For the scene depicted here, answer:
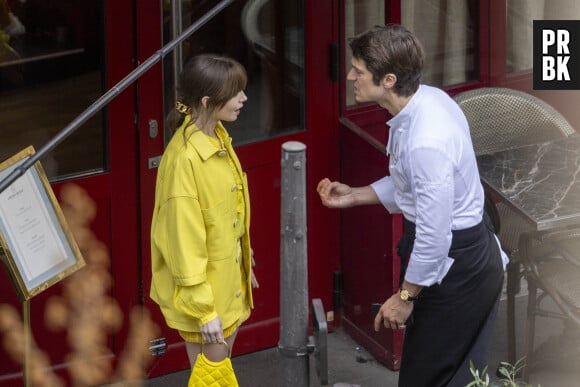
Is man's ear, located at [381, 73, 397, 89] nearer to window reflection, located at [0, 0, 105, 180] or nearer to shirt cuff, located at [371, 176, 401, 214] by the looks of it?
shirt cuff, located at [371, 176, 401, 214]

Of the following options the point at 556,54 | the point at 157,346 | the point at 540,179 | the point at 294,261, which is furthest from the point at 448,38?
the point at 294,261

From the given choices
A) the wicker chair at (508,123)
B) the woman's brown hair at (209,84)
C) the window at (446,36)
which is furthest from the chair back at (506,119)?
the woman's brown hair at (209,84)

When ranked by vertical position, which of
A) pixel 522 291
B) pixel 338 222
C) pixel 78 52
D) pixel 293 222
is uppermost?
pixel 78 52

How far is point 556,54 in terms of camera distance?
24.5 ft

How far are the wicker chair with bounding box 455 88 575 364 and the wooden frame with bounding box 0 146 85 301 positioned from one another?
2.34 m

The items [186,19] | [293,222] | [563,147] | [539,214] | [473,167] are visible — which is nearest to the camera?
[293,222]

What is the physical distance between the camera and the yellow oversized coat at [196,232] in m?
5.08

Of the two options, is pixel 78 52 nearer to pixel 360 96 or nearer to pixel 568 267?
pixel 360 96

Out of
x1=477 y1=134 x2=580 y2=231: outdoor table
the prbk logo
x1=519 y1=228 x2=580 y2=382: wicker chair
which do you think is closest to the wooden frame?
x1=477 y1=134 x2=580 y2=231: outdoor table

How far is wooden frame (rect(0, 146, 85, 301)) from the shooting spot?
524cm

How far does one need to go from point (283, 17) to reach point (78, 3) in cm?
114

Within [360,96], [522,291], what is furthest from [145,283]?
[522,291]

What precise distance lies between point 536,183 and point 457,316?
4.20 feet

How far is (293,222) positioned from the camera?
14.1ft
